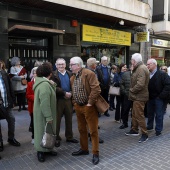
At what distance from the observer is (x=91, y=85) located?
411 centimetres

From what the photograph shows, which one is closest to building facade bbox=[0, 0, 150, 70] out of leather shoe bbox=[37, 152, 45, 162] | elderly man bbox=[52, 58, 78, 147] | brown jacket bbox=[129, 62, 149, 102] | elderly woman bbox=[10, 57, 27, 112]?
elderly woman bbox=[10, 57, 27, 112]

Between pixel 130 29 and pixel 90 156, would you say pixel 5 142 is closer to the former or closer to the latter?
pixel 90 156

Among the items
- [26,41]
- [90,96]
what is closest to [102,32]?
[26,41]

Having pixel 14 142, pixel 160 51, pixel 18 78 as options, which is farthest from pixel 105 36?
pixel 14 142

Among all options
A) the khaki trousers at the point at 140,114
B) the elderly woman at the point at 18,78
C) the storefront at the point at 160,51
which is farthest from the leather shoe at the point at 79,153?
the storefront at the point at 160,51

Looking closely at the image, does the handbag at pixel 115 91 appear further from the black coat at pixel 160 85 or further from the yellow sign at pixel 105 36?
the yellow sign at pixel 105 36

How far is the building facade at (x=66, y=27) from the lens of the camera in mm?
8602

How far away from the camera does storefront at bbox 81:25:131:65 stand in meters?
11.3

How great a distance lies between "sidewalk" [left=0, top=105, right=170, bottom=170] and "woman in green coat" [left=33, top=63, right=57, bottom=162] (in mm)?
332

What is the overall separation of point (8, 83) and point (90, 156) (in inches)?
89.9

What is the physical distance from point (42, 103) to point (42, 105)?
0.03 m

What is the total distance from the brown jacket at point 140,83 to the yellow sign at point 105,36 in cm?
593

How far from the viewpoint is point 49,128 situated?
4.21 meters

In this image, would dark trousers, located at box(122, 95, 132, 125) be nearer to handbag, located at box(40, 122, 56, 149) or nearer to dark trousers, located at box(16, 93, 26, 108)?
handbag, located at box(40, 122, 56, 149)
